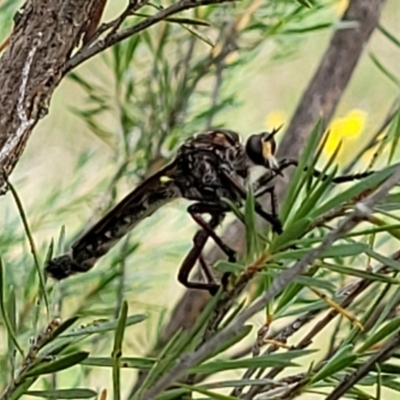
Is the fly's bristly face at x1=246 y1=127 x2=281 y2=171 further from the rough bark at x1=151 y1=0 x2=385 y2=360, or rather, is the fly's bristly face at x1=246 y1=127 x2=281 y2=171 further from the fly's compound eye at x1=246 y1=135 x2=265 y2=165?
the rough bark at x1=151 y1=0 x2=385 y2=360

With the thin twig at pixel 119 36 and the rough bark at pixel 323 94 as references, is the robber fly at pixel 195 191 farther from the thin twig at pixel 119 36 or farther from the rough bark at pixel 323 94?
the rough bark at pixel 323 94

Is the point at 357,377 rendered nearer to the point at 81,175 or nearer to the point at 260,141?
the point at 260,141

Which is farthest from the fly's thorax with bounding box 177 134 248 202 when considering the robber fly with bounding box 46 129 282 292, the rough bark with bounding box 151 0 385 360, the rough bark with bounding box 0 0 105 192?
the rough bark with bounding box 151 0 385 360

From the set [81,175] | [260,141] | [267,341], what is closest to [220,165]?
[260,141]

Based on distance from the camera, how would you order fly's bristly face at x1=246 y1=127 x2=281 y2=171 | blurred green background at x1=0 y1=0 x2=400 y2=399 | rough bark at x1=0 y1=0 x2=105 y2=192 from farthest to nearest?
blurred green background at x1=0 y1=0 x2=400 y2=399
fly's bristly face at x1=246 y1=127 x2=281 y2=171
rough bark at x1=0 y1=0 x2=105 y2=192

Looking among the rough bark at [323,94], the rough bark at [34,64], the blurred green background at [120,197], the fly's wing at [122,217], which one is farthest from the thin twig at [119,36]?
the rough bark at [323,94]

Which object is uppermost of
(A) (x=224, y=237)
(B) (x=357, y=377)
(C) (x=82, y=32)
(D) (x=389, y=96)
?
(D) (x=389, y=96)

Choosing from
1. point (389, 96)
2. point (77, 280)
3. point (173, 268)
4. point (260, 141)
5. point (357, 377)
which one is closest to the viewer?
point (357, 377)
